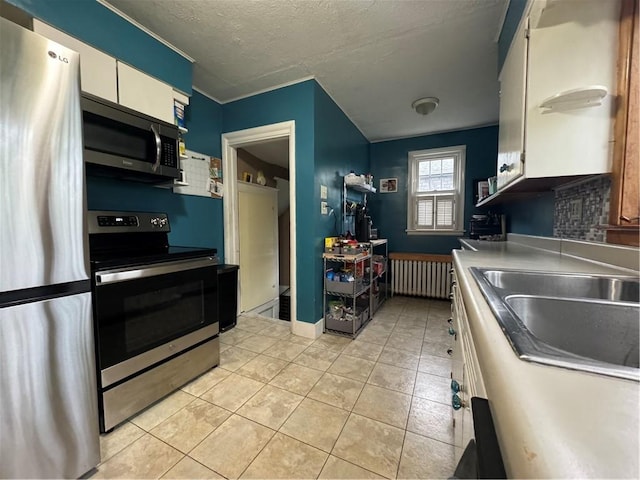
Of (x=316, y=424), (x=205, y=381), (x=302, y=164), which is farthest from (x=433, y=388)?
(x=302, y=164)

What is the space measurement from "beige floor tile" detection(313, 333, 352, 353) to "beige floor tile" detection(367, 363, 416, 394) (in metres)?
0.42

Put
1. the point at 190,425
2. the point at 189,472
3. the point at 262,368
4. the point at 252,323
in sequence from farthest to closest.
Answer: the point at 252,323 < the point at 262,368 < the point at 190,425 < the point at 189,472

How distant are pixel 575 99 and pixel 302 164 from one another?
1890mm

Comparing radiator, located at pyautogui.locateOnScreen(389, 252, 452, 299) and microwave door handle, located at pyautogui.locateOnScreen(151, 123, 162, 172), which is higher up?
microwave door handle, located at pyautogui.locateOnScreen(151, 123, 162, 172)

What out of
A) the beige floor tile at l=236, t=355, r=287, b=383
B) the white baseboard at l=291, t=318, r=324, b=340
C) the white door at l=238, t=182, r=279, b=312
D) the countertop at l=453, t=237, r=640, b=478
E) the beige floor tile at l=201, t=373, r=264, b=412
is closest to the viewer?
the countertop at l=453, t=237, r=640, b=478

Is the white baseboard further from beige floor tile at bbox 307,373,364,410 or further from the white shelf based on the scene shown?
the white shelf

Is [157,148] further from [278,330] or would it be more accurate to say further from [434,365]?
[434,365]

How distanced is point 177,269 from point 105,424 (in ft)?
2.76

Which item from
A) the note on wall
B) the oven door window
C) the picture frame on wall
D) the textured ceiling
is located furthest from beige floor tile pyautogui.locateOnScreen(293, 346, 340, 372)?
the picture frame on wall

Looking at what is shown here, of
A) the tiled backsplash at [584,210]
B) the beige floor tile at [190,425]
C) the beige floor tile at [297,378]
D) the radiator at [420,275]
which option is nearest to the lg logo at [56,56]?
the beige floor tile at [190,425]

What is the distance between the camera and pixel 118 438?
4.28 ft

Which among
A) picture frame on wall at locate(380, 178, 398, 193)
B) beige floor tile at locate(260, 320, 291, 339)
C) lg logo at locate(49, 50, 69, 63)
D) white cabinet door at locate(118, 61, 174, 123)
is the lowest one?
beige floor tile at locate(260, 320, 291, 339)

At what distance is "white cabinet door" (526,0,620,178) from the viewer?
3.17 feet

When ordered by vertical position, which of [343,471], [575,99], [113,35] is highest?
[113,35]
